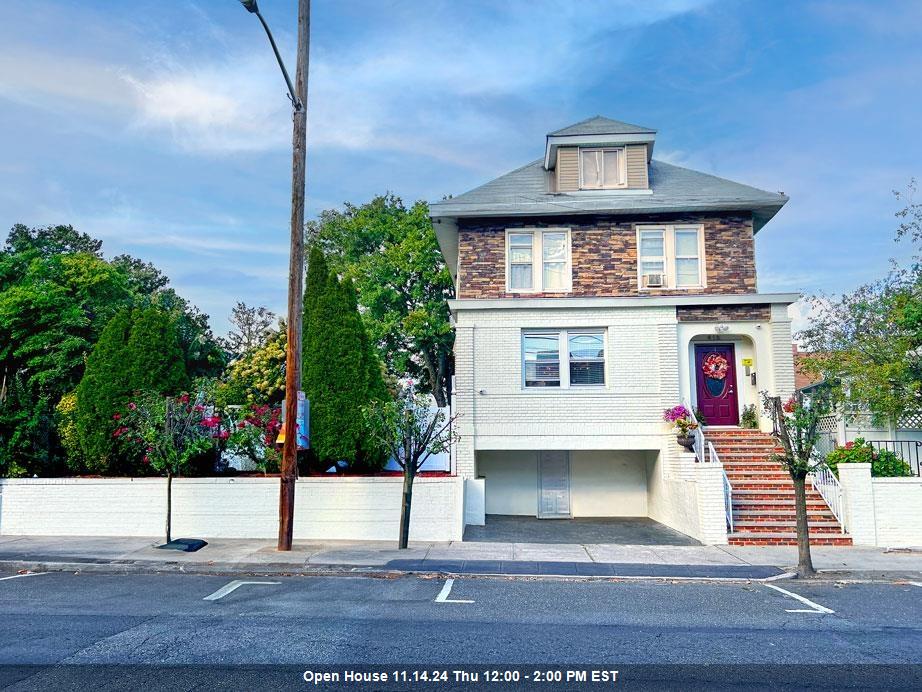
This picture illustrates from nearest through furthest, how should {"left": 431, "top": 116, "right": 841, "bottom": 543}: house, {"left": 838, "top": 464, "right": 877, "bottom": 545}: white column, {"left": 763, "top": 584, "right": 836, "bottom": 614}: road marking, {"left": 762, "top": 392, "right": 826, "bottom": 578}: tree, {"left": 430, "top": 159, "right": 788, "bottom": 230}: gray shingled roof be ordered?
{"left": 763, "top": 584, "right": 836, "bottom": 614}: road marking
{"left": 762, "top": 392, "right": 826, "bottom": 578}: tree
{"left": 838, "top": 464, "right": 877, "bottom": 545}: white column
{"left": 431, "top": 116, "right": 841, "bottom": 543}: house
{"left": 430, "top": 159, "right": 788, "bottom": 230}: gray shingled roof

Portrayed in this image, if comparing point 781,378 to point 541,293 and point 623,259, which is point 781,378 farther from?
point 541,293

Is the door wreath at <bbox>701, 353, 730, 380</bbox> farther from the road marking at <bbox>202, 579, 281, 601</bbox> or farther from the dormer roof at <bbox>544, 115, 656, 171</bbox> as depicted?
the road marking at <bbox>202, 579, 281, 601</bbox>

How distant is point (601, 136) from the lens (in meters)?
18.1

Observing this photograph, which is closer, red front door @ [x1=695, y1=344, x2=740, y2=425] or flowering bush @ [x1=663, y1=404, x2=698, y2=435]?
flowering bush @ [x1=663, y1=404, x2=698, y2=435]

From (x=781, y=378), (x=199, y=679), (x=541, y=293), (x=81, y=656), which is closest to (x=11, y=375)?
(x=541, y=293)

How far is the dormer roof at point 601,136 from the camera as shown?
1805 cm

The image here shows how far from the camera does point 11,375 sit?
19.0 meters

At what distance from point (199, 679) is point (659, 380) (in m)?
13.0

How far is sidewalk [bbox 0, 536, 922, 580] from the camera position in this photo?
10758 millimetres

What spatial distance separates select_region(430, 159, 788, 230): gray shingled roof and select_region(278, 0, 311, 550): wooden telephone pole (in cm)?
523

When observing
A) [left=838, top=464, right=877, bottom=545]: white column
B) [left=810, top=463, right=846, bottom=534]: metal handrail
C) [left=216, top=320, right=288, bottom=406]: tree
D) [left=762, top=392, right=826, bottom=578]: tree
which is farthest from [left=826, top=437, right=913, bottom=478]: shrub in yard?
[left=216, top=320, right=288, bottom=406]: tree

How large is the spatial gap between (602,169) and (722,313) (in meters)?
4.83

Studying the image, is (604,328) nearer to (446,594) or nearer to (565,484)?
(565,484)

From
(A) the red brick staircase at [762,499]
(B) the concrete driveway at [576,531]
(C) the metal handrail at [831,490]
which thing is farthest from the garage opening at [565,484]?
(C) the metal handrail at [831,490]
